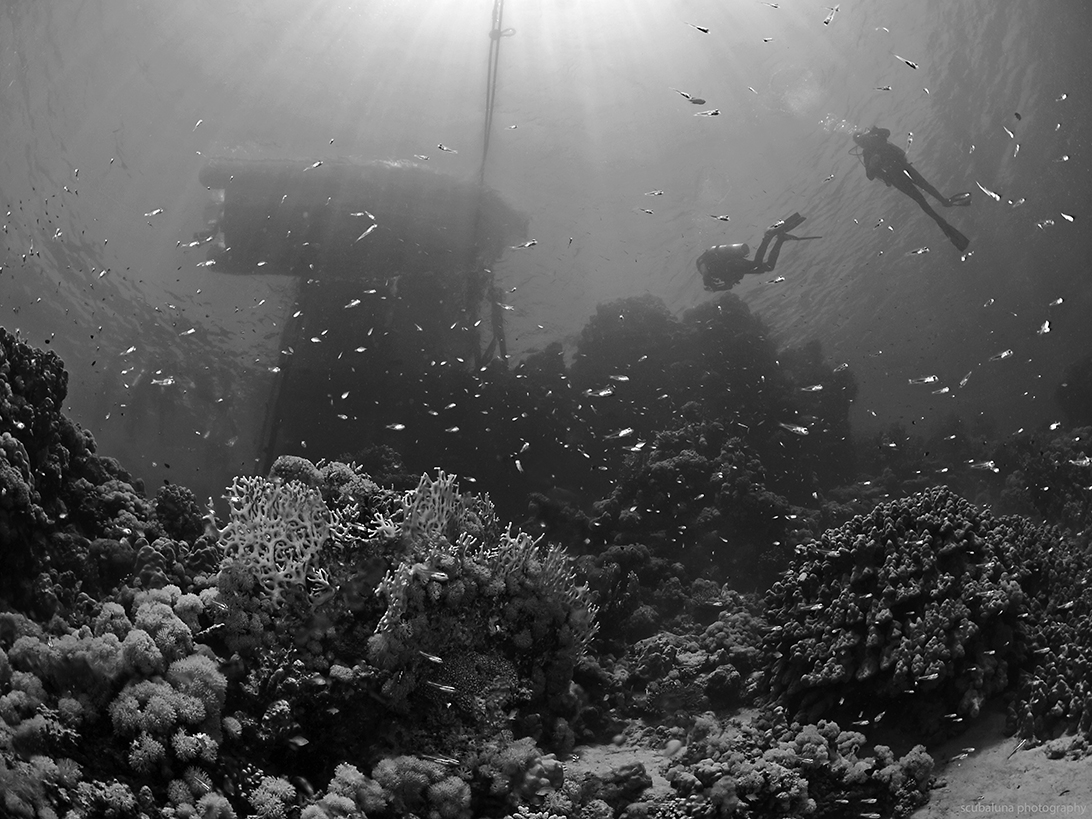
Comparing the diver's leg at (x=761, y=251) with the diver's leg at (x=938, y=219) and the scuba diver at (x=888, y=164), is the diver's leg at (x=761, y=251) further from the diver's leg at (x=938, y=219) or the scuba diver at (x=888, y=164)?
the scuba diver at (x=888, y=164)

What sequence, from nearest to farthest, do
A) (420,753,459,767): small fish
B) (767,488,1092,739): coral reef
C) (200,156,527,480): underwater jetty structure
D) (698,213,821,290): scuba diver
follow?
1. (420,753,459,767): small fish
2. (767,488,1092,739): coral reef
3. (698,213,821,290): scuba diver
4. (200,156,527,480): underwater jetty structure

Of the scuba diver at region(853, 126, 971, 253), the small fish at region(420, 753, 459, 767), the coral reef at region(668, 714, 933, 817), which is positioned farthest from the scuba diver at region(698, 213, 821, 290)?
the small fish at region(420, 753, 459, 767)

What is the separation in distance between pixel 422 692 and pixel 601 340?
16.1 meters

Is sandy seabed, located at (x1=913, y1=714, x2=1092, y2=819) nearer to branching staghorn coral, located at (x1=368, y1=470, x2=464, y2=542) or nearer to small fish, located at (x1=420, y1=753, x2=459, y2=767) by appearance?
small fish, located at (x1=420, y1=753, x2=459, y2=767)

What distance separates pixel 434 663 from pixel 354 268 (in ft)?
57.2

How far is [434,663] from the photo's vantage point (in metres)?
5.89

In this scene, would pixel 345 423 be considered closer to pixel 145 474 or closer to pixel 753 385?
pixel 753 385

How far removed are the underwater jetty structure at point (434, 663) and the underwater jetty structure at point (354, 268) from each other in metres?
11.8

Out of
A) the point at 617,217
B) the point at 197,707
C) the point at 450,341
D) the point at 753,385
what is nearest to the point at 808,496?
the point at 753,385

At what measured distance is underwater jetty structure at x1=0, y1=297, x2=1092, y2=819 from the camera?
4488 millimetres

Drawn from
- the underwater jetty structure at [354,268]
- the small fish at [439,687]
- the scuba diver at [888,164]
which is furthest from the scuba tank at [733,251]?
the small fish at [439,687]

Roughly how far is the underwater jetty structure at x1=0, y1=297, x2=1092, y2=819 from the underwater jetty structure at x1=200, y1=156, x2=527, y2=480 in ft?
38.6

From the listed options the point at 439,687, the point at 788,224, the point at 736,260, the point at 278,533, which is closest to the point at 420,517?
the point at 278,533

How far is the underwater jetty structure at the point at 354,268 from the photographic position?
1950cm
